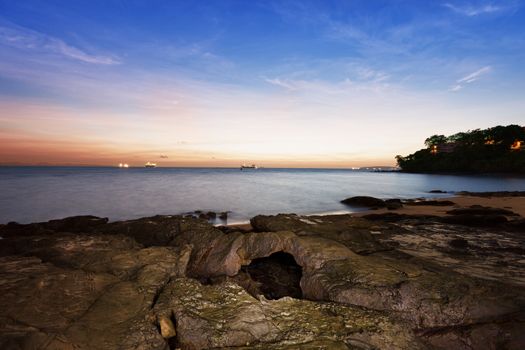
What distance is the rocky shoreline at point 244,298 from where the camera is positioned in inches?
149

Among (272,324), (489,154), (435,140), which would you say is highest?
(435,140)

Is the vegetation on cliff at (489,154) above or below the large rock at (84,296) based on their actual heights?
→ above

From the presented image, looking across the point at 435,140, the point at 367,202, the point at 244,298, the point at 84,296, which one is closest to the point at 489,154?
the point at 435,140

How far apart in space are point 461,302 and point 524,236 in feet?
33.7

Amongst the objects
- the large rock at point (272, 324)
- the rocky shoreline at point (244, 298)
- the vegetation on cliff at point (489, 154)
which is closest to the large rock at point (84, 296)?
the rocky shoreline at point (244, 298)

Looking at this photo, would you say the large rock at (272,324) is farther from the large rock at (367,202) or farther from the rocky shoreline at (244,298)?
the large rock at (367,202)

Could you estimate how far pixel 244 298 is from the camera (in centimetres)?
462

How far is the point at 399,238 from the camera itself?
11.2m

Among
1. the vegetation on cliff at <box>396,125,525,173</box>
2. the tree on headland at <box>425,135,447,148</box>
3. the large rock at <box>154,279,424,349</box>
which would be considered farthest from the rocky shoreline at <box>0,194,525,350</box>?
the tree on headland at <box>425,135,447,148</box>

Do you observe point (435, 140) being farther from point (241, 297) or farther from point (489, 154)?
point (241, 297)

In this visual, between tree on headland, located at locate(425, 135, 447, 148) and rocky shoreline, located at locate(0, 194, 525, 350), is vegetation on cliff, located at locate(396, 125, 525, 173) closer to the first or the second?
tree on headland, located at locate(425, 135, 447, 148)

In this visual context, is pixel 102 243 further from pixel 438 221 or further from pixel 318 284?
pixel 438 221

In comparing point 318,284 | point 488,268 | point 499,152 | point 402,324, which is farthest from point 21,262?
point 499,152

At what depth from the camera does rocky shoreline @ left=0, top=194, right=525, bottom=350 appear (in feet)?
12.5
